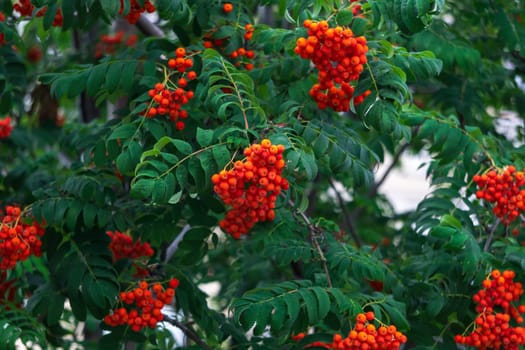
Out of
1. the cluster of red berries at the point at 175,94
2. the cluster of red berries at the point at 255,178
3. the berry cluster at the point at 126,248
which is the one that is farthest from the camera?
the berry cluster at the point at 126,248

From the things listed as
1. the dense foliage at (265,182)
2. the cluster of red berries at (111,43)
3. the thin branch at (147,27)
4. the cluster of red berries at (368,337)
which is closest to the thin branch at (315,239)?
the dense foliage at (265,182)

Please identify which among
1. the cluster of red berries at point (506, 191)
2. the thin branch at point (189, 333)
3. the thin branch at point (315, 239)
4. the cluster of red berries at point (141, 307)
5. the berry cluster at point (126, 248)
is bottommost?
the thin branch at point (189, 333)

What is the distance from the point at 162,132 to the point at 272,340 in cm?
105

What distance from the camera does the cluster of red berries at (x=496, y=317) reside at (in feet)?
10.4

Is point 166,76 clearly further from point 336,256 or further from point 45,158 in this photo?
point 45,158

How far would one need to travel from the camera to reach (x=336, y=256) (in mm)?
3314

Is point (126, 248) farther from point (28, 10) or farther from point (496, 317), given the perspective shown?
point (496, 317)

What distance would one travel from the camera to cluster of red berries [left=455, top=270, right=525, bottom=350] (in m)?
3.16

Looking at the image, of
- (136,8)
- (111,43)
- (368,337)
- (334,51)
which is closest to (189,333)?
(368,337)

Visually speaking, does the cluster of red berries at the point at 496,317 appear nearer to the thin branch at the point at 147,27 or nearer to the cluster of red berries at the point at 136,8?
the cluster of red berries at the point at 136,8

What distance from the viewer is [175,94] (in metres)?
3.13

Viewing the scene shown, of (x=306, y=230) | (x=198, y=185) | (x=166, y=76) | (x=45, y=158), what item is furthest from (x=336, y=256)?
(x=45, y=158)

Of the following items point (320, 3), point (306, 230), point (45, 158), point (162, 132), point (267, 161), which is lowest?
point (45, 158)

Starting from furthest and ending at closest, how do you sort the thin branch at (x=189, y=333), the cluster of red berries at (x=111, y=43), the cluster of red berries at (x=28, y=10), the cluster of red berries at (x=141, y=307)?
the cluster of red berries at (x=111, y=43)
the thin branch at (x=189, y=333)
the cluster of red berries at (x=28, y=10)
the cluster of red berries at (x=141, y=307)
